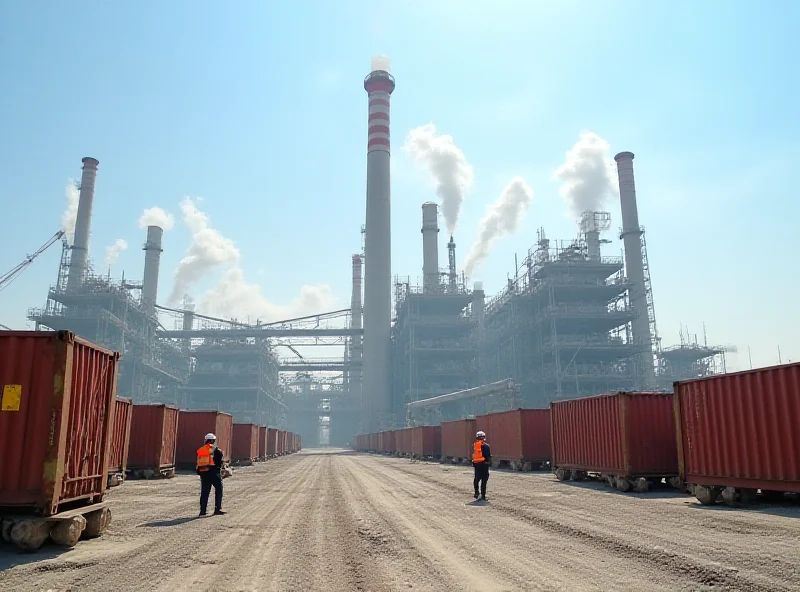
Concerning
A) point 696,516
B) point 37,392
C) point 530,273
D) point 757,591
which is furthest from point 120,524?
point 530,273

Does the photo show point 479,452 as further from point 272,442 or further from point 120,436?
point 272,442

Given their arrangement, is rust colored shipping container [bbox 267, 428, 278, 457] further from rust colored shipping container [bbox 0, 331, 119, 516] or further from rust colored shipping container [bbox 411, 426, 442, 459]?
rust colored shipping container [bbox 0, 331, 119, 516]

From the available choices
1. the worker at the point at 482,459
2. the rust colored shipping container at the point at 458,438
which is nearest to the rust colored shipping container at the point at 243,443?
the rust colored shipping container at the point at 458,438

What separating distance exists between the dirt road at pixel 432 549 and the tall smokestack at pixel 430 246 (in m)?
59.9

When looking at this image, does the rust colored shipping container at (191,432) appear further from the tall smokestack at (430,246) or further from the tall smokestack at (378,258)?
the tall smokestack at (430,246)

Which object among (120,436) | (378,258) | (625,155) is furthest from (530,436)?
(625,155)

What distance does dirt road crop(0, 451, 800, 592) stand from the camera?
6.05 metres

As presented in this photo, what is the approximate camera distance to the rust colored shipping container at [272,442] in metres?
41.6

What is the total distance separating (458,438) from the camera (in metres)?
32.0

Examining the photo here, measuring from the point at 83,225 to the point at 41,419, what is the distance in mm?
64628

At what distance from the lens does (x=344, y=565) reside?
6.83 meters

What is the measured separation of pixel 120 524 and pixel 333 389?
342ft

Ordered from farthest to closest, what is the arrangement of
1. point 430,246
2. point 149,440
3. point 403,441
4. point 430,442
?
point 430,246
point 403,441
point 430,442
point 149,440

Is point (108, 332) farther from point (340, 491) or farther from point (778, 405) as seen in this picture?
point (778, 405)
